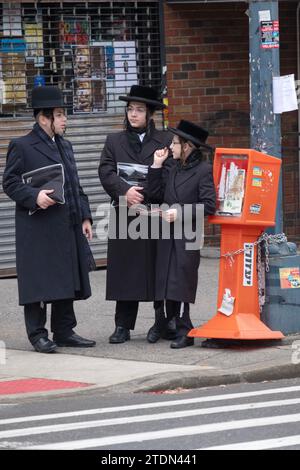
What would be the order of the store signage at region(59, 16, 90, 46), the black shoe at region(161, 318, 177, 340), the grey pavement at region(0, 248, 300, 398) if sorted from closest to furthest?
the grey pavement at region(0, 248, 300, 398)
the black shoe at region(161, 318, 177, 340)
the store signage at region(59, 16, 90, 46)

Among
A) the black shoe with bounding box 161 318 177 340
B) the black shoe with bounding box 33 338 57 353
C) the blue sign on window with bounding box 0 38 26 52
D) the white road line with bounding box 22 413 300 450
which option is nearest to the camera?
the white road line with bounding box 22 413 300 450

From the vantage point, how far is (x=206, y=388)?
28.4 feet

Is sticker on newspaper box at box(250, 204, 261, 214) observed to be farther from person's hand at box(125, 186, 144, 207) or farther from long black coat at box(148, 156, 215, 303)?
person's hand at box(125, 186, 144, 207)

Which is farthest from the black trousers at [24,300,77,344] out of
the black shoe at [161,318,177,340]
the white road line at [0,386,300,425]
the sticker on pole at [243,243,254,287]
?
the white road line at [0,386,300,425]

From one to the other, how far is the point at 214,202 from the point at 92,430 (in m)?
2.71

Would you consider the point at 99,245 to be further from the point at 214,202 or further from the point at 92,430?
the point at 92,430

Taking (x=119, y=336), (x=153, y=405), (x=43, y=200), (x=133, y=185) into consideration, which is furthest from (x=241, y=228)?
(x=153, y=405)

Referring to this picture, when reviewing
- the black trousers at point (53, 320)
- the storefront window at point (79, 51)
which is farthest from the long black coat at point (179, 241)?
the storefront window at point (79, 51)

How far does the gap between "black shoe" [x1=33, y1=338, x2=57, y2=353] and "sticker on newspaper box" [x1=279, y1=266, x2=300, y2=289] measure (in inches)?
73.2

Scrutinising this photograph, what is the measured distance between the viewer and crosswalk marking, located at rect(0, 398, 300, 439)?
7324 millimetres

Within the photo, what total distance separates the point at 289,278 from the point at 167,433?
2.94 meters

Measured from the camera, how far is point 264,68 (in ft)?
32.2

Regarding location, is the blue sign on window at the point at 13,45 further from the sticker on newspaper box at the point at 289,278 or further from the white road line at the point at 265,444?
the white road line at the point at 265,444

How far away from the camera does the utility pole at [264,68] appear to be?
9812 millimetres
